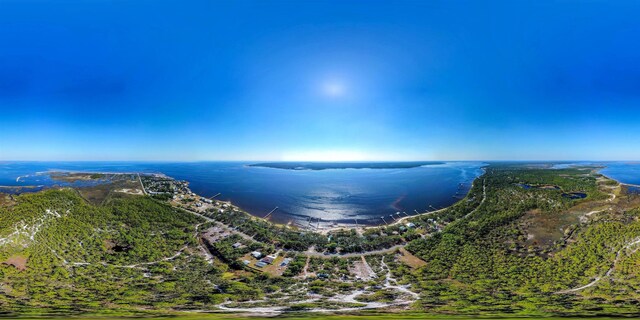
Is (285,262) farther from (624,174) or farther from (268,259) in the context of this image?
(624,174)

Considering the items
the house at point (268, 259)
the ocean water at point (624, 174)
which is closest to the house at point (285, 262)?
the house at point (268, 259)

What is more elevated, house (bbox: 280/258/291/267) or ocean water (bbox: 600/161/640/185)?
ocean water (bbox: 600/161/640/185)

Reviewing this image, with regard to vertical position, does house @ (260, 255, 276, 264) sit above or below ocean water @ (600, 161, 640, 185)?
below

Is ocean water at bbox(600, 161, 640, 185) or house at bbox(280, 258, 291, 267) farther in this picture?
ocean water at bbox(600, 161, 640, 185)

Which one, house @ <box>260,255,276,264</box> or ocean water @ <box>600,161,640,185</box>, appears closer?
house @ <box>260,255,276,264</box>

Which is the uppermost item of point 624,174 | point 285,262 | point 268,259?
point 624,174

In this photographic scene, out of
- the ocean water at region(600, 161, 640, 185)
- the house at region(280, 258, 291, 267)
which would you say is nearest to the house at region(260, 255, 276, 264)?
the house at region(280, 258, 291, 267)

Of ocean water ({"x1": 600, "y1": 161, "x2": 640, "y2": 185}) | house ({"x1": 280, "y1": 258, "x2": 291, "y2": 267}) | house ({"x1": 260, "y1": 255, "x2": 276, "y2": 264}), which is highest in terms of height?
ocean water ({"x1": 600, "y1": 161, "x2": 640, "y2": 185})

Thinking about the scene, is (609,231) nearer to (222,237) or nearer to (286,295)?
(286,295)

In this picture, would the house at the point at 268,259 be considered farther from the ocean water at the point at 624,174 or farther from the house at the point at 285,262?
the ocean water at the point at 624,174

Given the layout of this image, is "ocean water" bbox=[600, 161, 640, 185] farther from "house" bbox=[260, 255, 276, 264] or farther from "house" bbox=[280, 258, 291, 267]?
"house" bbox=[260, 255, 276, 264]

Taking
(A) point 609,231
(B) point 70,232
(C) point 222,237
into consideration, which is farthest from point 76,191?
(A) point 609,231

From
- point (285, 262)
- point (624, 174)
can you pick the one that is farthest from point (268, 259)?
point (624, 174)
